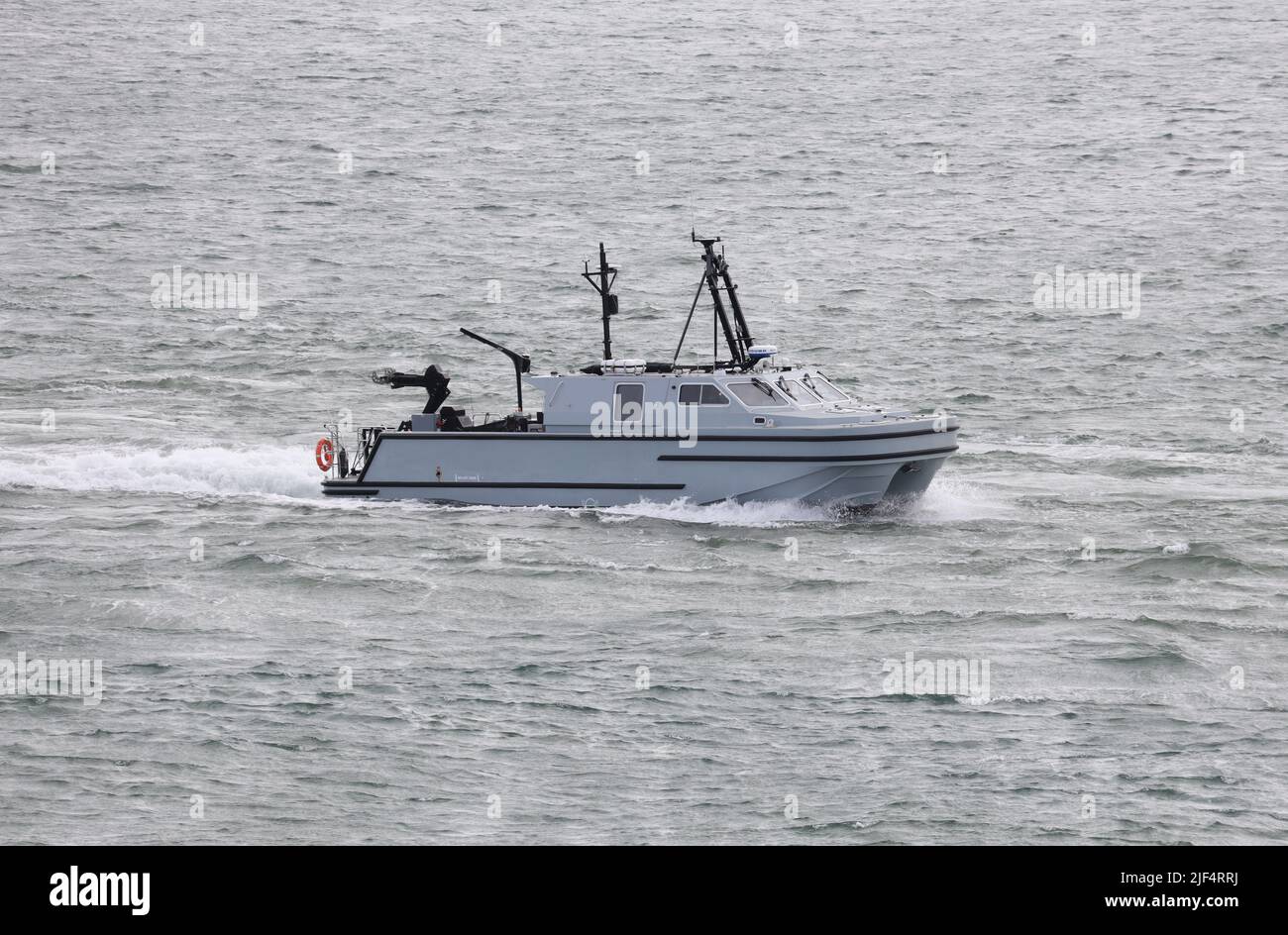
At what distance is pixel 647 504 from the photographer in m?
28.4

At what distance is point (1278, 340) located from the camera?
44094 millimetres

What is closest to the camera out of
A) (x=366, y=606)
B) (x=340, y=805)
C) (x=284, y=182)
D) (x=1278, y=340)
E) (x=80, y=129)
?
(x=340, y=805)

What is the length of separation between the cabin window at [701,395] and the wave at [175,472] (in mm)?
6948

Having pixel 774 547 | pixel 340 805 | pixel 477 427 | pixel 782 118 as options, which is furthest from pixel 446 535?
pixel 782 118

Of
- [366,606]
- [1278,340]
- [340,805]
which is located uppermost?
[1278,340]

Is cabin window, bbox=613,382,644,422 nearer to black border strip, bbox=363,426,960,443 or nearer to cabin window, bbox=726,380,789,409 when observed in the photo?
black border strip, bbox=363,426,960,443

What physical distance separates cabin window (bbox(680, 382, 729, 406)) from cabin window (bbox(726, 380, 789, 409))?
0.73 feet

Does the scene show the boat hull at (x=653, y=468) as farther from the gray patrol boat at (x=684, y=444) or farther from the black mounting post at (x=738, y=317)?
the black mounting post at (x=738, y=317)

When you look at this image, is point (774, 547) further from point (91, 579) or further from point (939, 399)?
point (939, 399)

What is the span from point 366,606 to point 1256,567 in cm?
1238

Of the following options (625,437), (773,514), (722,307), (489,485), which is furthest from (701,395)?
(489,485)

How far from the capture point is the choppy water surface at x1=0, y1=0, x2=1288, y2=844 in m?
17.0

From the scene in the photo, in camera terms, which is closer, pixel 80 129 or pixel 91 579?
pixel 91 579

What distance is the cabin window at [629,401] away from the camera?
2833cm
